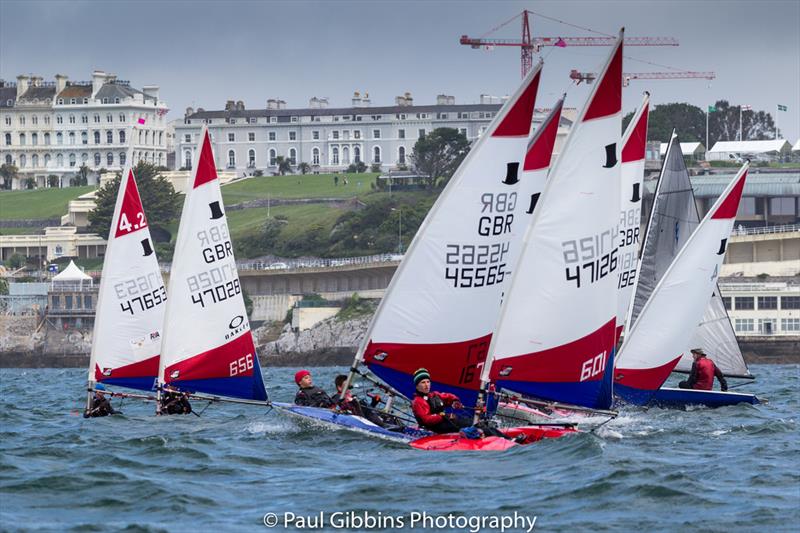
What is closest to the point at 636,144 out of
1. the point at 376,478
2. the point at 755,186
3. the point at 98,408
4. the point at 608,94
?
the point at 608,94

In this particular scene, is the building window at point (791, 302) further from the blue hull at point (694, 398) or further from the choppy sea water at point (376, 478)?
the choppy sea water at point (376, 478)

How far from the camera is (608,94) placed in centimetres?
2667

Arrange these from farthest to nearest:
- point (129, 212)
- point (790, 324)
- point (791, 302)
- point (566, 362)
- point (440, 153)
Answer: point (440, 153)
point (791, 302)
point (790, 324)
point (129, 212)
point (566, 362)

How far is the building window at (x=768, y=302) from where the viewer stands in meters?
104

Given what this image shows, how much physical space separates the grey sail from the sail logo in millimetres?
12248

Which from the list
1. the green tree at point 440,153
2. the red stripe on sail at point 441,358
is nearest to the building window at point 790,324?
the green tree at point 440,153

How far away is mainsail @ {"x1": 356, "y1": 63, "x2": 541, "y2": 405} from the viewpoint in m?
28.3

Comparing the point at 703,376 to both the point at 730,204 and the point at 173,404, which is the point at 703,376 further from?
the point at 173,404

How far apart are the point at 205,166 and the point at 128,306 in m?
4.61

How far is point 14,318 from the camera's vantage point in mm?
126000

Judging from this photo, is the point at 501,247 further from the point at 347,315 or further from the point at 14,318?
the point at 14,318

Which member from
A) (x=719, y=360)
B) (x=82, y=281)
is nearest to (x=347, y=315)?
(x=82, y=281)

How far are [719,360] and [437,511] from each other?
789 inches

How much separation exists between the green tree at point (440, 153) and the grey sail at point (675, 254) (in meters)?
124
